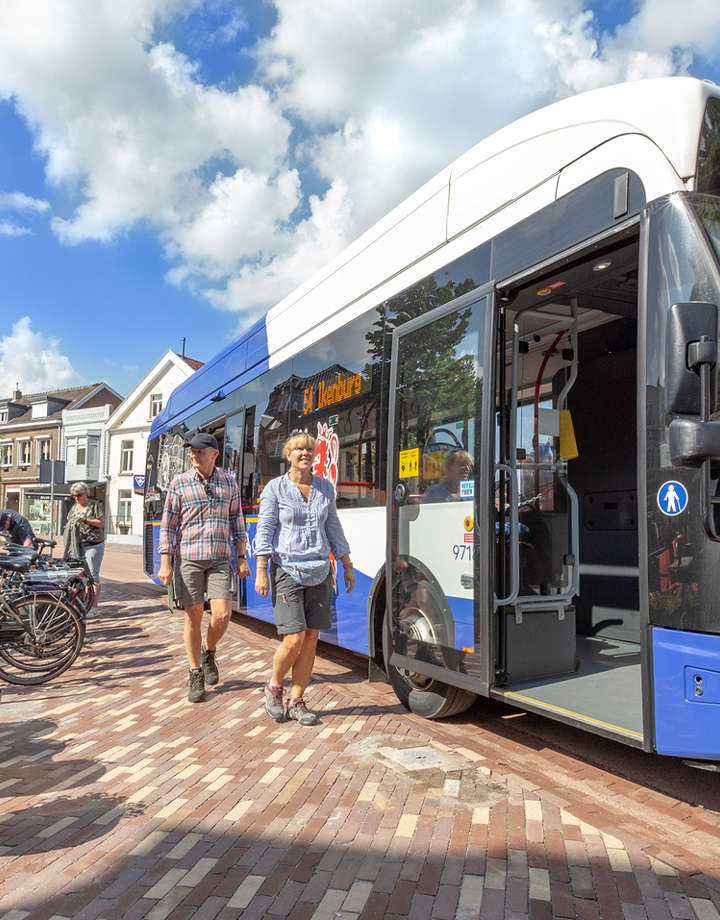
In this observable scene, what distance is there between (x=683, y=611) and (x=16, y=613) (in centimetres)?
546

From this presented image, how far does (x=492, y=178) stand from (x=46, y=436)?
53446mm

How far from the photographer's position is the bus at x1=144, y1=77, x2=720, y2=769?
10.1 ft

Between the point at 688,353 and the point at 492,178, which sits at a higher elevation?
the point at 492,178

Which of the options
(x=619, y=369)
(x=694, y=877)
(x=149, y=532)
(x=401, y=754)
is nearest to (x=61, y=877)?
(x=401, y=754)

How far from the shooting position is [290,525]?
16.1 ft

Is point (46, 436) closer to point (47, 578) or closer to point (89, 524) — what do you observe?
point (89, 524)

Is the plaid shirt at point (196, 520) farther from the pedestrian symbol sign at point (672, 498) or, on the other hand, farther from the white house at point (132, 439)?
the white house at point (132, 439)

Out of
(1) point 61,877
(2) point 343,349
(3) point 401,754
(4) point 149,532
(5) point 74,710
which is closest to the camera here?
(1) point 61,877

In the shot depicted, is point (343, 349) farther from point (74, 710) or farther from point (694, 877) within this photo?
point (694, 877)

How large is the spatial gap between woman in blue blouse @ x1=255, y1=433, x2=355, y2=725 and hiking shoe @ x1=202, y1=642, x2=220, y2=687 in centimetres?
103

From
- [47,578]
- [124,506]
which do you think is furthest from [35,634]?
[124,506]

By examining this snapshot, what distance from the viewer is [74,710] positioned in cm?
532

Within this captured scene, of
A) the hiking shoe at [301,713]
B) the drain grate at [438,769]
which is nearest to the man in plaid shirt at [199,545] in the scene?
the hiking shoe at [301,713]

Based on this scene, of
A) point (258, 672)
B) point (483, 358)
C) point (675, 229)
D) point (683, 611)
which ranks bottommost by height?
point (258, 672)
